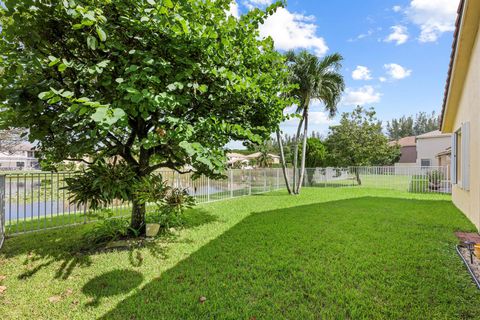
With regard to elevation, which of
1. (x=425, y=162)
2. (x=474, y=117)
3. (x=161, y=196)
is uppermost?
(x=474, y=117)

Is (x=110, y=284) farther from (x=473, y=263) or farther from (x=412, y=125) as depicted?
(x=412, y=125)

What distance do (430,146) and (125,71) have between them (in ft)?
115

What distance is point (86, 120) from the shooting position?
3.19 meters

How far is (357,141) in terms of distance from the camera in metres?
18.8

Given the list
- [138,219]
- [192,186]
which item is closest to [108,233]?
[138,219]

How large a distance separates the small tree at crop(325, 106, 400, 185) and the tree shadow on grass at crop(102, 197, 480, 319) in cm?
1386

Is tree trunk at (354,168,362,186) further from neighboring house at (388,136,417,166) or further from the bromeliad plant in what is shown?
neighboring house at (388,136,417,166)

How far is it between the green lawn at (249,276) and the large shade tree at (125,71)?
4.72ft

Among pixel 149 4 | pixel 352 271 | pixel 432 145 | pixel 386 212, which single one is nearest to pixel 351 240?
pixel 352 271

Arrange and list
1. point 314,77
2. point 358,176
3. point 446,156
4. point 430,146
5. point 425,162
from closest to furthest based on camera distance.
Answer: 1. point 314,77
2. point 446,156
3. point 358,176
4. point 430,146
5. point 425,162

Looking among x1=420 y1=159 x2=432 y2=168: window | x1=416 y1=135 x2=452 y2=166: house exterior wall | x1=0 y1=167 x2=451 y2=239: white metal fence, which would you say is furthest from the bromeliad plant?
x1=420 y1=159 x2=432 y2=168: window

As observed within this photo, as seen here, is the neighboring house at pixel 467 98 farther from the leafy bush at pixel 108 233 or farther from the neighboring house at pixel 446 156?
the leafy bush at pixel 108 233

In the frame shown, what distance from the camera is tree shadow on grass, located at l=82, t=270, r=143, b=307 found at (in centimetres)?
285

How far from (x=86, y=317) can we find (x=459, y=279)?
13.9ft
